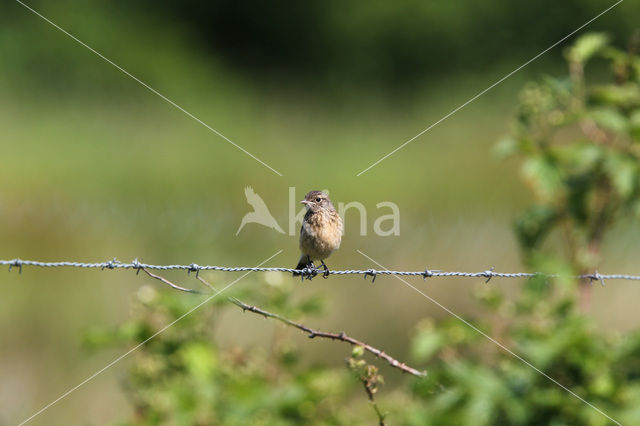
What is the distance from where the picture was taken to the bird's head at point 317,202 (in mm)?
6555

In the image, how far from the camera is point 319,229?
6.34 metres

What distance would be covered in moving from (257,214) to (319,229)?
12.8 feet

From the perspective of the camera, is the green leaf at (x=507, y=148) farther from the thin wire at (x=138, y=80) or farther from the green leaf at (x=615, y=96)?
the thin wire at (x=138, y=80)

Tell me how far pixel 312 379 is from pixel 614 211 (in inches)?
86.4

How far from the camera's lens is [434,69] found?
15.6 m

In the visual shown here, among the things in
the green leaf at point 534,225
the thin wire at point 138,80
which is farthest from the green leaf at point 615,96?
the thin wire at point 138,80

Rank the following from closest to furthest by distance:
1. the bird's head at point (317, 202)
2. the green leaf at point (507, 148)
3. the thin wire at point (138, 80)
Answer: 1. the green leaf at point (507, 148)
2. the bird's head at point (317, 202)
3. the thin wire at point (138, 80)

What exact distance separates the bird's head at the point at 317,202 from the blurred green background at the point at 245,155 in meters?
0.89

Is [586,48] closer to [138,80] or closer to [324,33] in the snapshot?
[138,80]

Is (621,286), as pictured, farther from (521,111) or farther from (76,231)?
(76,231)

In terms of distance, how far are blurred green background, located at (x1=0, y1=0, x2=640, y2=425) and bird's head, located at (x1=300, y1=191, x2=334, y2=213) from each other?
35.2 inches

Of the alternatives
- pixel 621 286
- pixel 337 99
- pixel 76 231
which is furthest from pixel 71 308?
pixel 337 99

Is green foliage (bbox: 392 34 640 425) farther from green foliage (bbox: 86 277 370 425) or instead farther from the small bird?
the small bird

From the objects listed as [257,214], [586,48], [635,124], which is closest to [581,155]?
[635,124]
